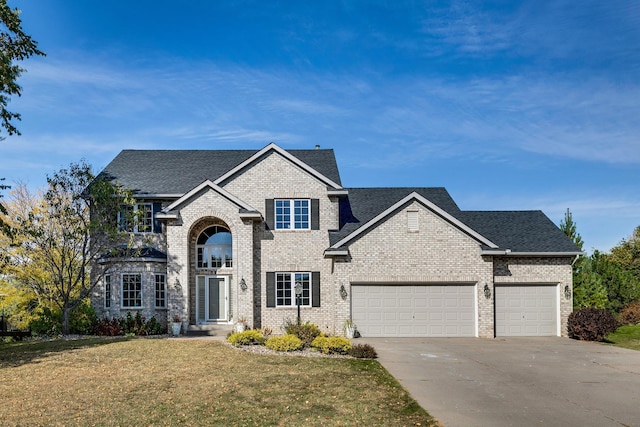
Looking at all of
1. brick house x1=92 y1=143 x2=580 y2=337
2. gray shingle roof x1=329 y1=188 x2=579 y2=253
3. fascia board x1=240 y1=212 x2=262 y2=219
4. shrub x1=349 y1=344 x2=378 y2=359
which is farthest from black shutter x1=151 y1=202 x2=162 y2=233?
shrub x1=349 y1=344 x2=378 y2=359

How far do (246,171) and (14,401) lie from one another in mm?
15434

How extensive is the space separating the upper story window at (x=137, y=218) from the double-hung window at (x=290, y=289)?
6904 millimetres

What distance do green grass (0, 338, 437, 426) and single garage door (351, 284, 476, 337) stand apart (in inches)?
271

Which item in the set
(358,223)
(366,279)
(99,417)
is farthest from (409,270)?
(99,417)

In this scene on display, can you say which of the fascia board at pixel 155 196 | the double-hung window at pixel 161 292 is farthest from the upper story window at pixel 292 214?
the double-hung window at pixel 161 292

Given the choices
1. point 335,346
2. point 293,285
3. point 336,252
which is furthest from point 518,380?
point 293,285

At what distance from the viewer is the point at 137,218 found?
80.8 feet

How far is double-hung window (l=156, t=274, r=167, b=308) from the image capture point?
79.7 feet

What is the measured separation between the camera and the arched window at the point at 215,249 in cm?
2481

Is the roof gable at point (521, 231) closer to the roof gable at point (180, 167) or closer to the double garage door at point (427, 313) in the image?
the double garage door at point (427, 313)

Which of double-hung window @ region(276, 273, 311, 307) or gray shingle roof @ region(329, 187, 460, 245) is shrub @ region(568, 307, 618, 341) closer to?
gray shingle roof @ region(329, 187, 460, 245)

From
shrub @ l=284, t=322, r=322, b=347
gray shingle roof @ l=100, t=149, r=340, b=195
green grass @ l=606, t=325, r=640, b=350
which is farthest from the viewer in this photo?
gray shingle roof @ l=100, t=149, r=340, b=195

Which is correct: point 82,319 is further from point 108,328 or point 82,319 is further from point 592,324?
point 592,324

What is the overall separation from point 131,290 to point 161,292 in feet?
4.49
